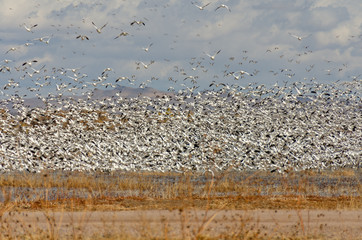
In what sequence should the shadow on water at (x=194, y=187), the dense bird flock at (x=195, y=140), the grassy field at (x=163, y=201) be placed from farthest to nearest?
the dense bird flock at (x=195, y=140)
the shadow on water at (x=194, y=187)
the grassy field at (x=163, y=201)

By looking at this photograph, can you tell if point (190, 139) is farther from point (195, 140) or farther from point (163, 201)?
point (163, 201)

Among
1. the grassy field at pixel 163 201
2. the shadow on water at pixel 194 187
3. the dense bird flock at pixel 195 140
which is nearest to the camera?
the grassy field at pixel 163 201

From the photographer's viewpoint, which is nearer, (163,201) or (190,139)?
(163,201)

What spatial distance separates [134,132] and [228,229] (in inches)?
1511

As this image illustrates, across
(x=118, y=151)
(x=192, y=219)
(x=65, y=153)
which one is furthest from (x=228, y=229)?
(x=118, y=151)

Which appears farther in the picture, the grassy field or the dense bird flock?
the dense bird flock

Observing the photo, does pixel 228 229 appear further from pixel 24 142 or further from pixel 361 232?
pixel 24 142

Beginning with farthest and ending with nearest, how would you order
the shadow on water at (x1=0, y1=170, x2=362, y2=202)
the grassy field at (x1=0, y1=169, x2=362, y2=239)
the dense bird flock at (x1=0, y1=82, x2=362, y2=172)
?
1. the dense bird flock at (x1=0, y1=82, x2=362, y2=172)
2. the shadow on water at (x1=0, y1=170, x2=362, y2=202)
3. the grassy field at (x1=0, y1=169, x2=362, y2=239)

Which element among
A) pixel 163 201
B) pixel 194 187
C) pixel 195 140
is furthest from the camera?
pixel 195 140

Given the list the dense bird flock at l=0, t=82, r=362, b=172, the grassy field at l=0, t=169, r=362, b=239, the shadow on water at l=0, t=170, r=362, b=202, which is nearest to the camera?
the grassy field at l=0, t=169, r=362, b=239

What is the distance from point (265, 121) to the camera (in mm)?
56531

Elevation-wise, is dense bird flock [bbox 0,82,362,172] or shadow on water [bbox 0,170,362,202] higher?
dense bird flock [bbox 0,82,362,172]

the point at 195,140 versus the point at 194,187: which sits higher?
the point at 195,140

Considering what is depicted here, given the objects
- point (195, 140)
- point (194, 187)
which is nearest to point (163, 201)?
point (194, 187)
